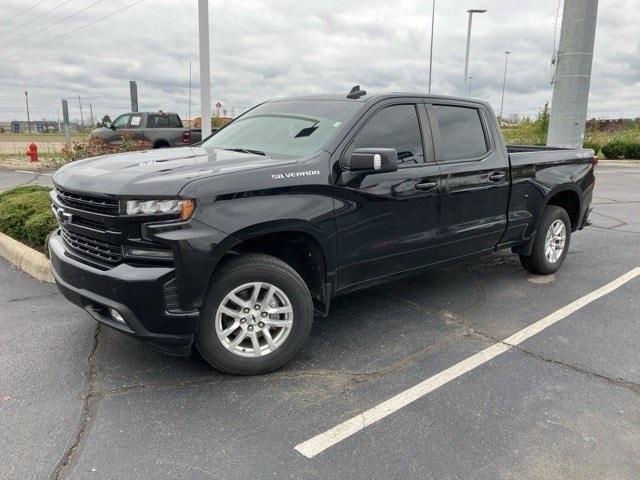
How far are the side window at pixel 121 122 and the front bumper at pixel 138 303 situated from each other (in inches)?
698

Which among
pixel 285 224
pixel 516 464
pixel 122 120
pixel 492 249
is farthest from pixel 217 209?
pixel 122 120

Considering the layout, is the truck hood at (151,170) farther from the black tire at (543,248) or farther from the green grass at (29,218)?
the black tire at (543,248)

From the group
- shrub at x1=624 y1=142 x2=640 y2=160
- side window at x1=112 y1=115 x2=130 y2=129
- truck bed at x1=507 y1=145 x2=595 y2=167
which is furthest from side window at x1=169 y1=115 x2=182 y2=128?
shrub at x1=624 y1=142 x2=640 y2=160

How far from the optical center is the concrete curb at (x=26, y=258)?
5555 millimetres

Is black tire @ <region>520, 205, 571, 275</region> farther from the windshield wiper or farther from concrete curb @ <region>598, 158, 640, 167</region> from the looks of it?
concrete curb @ <region>598, 158, 640, 167</region>

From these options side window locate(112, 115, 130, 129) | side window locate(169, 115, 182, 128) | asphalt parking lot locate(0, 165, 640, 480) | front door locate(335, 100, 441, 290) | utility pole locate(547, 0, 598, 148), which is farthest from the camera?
side window locate(169, 115, 182, 128)

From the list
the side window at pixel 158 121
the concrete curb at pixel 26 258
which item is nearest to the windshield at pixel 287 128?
the concrete curb at pixel 26 258

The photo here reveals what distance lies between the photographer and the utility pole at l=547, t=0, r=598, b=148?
12.4 meters

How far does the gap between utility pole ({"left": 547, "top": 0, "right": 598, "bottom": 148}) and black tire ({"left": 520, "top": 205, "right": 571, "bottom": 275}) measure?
324 inches

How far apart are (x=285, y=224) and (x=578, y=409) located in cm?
206

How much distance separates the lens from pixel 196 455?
283 cm

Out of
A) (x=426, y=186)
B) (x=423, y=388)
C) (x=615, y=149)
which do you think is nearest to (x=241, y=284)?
(x=423, y=388)

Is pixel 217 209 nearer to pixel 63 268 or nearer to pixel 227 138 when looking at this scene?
pixel 63 268

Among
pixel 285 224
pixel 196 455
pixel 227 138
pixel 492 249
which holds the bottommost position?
pixel 196 455
